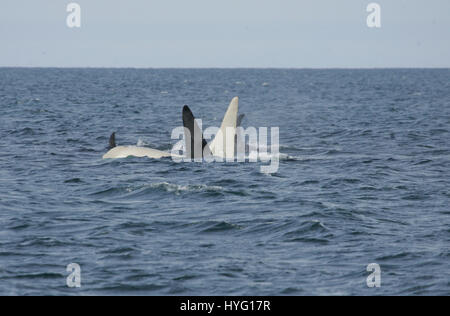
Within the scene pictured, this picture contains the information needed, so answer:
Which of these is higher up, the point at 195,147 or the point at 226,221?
the point at 195,147

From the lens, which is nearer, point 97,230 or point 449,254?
point 449,254

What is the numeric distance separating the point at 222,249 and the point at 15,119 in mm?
35807

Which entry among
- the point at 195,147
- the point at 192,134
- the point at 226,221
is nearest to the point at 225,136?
the point at 195,147

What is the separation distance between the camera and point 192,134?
88.2 ft

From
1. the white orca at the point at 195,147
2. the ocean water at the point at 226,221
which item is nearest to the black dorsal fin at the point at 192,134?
the white orca at the point at 195,147

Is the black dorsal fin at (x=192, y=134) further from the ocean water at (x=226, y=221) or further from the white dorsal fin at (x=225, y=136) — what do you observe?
the ocean water at (x=226, y=221)

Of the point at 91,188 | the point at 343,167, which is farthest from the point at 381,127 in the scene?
the point at 91,188

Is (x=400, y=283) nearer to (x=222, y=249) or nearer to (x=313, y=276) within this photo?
(x=313, y=276)

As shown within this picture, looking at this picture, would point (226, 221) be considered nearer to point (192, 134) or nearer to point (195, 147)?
point (192, 134)

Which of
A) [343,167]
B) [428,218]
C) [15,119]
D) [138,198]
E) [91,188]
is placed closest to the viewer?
[428,218]

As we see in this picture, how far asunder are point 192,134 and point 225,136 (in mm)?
1595

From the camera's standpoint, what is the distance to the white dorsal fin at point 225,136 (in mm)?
26375

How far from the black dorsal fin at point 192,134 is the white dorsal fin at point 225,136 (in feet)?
1.92
